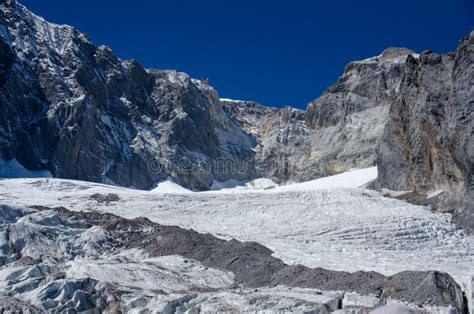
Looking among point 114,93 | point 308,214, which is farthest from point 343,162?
point 308,214

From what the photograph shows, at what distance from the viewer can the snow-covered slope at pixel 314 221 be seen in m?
36.7

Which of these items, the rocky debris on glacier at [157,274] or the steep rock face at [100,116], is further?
the steep rock face at [100,116]

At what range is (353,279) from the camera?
26.3 metres

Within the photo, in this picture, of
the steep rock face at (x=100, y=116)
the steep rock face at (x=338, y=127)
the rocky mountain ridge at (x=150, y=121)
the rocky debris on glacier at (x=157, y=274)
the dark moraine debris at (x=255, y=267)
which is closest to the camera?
the dark moraine debris at (x=255, y=267)

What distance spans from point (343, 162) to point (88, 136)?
41.1m

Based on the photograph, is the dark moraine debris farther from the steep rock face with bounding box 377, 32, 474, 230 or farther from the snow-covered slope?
the steep rock face with bounding box 377, 32, 474, 230

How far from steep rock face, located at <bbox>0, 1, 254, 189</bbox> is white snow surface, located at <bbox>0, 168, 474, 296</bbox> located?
3983 centimetres

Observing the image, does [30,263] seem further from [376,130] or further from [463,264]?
[376,130]

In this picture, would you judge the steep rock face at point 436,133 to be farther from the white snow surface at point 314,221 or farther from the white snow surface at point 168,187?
the white snow surface at point 168,187

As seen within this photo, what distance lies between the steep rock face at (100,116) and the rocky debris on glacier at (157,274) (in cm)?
5870

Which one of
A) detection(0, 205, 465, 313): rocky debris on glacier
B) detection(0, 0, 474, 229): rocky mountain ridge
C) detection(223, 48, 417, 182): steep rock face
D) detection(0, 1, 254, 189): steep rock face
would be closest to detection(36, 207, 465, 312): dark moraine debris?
detection(0, 205, 465, 313): rocky debris on glacier

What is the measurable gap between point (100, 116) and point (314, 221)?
230 feet

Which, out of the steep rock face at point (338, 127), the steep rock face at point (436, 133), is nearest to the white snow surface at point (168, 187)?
the steep rock face at point (338, 127)

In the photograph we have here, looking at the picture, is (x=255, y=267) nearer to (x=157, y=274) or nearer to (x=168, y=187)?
(x=157, y=274)
